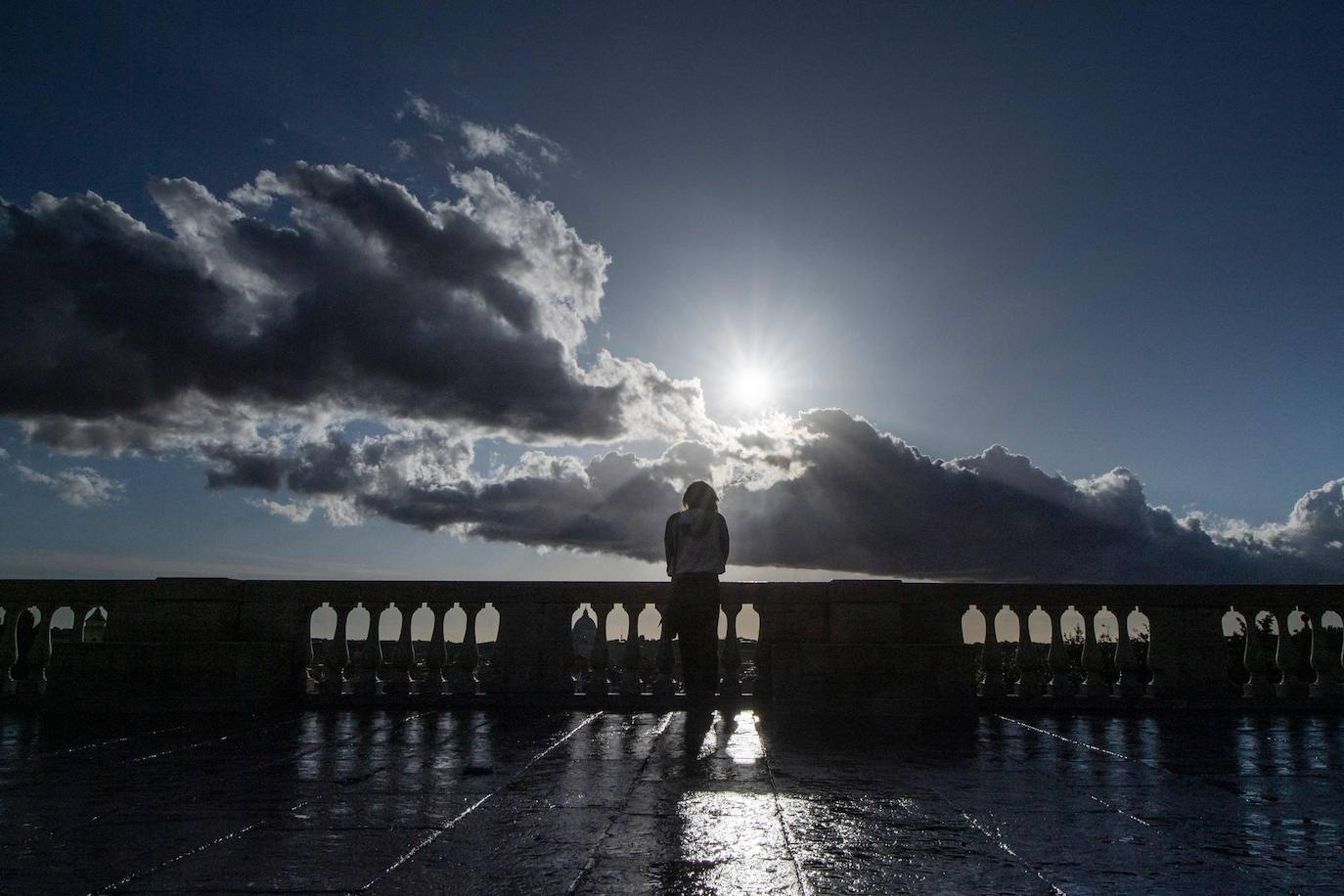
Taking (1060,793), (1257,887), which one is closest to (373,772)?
(1060,793)

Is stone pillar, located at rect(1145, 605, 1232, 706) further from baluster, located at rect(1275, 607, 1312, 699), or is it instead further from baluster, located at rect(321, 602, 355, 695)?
baluster, located at rect(321, 602, 355, 695)

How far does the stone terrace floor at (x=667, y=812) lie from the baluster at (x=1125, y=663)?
6.32 feet

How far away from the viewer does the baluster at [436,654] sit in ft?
29.5

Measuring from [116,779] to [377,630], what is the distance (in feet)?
14.6

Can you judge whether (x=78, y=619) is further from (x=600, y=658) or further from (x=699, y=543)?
(x=699, y=543)

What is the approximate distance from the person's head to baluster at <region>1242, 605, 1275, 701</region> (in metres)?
Result: 5.15

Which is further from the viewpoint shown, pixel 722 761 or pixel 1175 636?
pixel 1175 636

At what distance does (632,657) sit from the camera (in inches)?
352

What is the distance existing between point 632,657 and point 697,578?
1452 millimetres

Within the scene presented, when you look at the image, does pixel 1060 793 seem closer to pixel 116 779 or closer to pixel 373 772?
pixel 373 772

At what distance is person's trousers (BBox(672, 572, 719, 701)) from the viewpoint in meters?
7.97

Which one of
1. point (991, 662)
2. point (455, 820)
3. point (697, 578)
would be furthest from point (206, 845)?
point (991, 662)

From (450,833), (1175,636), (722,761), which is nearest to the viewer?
(450,833)

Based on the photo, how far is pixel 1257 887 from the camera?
9.23 ft
